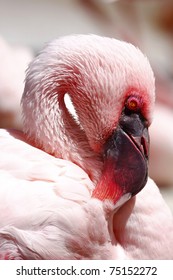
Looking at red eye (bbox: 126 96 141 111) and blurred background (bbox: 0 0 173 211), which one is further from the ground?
red eye (bbox: 126 96 141 111)

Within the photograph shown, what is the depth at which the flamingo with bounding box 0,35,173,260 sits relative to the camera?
30.7 inches

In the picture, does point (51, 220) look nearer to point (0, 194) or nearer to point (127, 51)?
point (0, 194)

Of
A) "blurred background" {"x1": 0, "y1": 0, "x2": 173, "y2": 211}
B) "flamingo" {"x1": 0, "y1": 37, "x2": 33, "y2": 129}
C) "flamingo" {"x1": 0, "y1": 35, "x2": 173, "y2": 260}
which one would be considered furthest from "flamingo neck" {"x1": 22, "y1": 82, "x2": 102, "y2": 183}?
"blurred background" {"x1": 0, "y1": 0, "x2": 173, "y2": 211}

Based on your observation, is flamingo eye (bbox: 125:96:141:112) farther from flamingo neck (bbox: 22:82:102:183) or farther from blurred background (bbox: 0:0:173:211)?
blurred background (bbox: 0:0:173:211)

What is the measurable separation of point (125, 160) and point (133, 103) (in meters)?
0.08

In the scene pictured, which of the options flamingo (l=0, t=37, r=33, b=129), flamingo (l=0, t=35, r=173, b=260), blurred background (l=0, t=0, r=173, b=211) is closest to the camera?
flamingo (l=0, t=35, r=173, b=260)

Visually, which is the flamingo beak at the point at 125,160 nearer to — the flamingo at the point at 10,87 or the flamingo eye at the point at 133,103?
the flamingo eye at the point at 133,103

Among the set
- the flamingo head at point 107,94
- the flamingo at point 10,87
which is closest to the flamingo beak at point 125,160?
Answer: the flamingo head at point 107,94

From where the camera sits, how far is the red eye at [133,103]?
83 centimetres

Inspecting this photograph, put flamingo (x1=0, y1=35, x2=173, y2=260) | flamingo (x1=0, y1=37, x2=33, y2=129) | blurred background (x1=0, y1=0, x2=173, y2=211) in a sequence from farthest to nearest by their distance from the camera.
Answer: blurred background (x1=0, y1=0, x2=173, y2=211)
flamingo (x1=0, y1=37, x2=33, y2=129)
flamingo (x1=0, y1=35, x2=173, y2=260)

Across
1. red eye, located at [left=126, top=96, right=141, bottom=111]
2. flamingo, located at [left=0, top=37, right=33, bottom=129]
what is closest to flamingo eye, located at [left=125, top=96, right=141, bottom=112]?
red eye, located at [left=126, top=96, right=141, bottom=111]

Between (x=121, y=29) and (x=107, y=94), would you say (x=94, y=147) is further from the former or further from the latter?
(x=121, y=29)

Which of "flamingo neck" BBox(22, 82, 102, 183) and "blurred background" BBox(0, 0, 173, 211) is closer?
"flamingo neck" BBox(22, 82, 102, 183)

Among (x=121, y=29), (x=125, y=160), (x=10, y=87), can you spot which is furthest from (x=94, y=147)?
(x=121, y=29)
